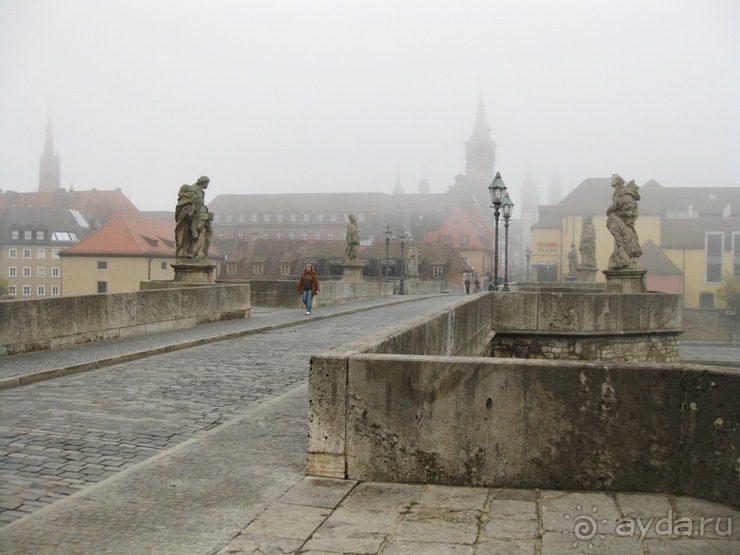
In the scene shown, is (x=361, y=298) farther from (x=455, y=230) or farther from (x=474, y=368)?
(x=455, y=230)

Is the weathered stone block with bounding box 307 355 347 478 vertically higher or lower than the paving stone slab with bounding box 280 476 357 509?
higher

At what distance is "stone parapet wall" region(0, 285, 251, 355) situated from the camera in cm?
992

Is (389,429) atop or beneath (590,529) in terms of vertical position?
atop

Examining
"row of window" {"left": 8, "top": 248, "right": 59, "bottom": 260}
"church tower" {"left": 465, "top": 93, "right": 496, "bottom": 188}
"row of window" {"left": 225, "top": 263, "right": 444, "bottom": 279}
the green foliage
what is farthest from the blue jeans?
"church tower" {"left": 465, "top": 93, "right": 496, "bottom": 188}

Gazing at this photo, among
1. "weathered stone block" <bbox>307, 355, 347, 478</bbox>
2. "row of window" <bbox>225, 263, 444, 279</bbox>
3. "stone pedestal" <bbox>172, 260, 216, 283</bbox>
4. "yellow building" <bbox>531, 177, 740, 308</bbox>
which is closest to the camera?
"weathered stone block" <bbox>307, 355, 347, 478</bbox>

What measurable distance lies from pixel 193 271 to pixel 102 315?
18.2ft

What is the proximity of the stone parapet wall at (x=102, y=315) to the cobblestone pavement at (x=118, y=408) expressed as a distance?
0.39 meters

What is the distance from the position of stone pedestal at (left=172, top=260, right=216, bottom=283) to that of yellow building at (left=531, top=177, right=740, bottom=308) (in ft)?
180

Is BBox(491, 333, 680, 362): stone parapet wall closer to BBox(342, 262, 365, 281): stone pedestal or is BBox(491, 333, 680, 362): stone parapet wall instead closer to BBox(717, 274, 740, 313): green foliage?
BBox(342, 262, 365, 281): stone pedestal

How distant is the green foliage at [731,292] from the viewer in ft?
225

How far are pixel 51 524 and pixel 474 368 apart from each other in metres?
2.51

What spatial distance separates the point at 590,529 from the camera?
353 centimetres

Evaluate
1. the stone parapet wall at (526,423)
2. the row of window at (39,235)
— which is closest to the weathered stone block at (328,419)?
the stone parapet wall at (526,423)

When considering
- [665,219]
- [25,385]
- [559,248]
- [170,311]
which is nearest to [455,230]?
[559,248]
